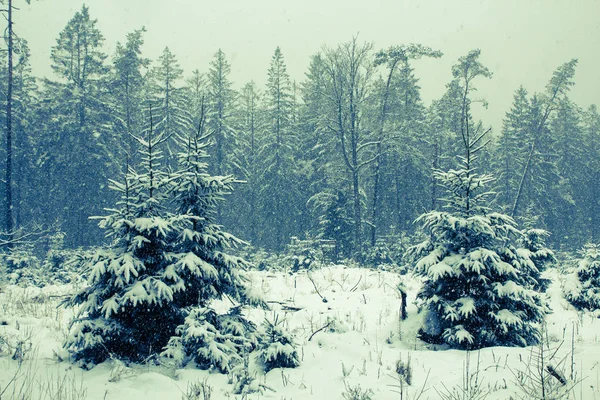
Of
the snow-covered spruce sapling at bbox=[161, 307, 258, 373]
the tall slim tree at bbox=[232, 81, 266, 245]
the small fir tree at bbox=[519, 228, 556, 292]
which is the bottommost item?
the snow-covered spruce sapling at bbox=[161, 307, 258, 373]

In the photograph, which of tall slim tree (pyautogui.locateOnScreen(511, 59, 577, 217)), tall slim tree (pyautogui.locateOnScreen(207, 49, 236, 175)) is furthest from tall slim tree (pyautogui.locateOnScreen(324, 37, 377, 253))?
tall slim tree (pyautogui.locateOnScreen(511, 59, 577, 217))

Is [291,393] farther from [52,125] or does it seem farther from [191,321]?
[52,125]

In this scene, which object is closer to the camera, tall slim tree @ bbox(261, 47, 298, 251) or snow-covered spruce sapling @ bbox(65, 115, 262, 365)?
snow-covered spruce sapling @ bbox(65, 115, 262, 365)

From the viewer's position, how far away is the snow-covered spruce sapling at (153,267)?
4766mm

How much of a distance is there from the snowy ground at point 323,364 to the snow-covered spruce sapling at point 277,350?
0.52ft

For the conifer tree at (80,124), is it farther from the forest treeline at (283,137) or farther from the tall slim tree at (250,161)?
the tall slim tree at (250,161)

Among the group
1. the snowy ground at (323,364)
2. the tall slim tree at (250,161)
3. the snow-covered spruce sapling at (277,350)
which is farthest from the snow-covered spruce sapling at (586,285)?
the tall slim tree at (250,161)

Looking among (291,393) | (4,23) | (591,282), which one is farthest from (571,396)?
(4,23)

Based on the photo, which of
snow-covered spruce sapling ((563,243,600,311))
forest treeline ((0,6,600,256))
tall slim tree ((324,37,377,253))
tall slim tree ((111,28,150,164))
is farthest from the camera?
tall slim tree ((111,28,150,164))

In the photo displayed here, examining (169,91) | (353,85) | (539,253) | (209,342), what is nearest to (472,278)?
(209,342)

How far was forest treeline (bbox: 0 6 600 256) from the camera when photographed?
2581 cm

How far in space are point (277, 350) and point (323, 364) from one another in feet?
2.36

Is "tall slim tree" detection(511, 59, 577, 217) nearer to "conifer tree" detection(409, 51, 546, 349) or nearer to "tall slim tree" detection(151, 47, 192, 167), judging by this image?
"conifer tree" detection(409, 51, 546, 349)

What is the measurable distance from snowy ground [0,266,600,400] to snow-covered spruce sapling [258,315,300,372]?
0.16m
